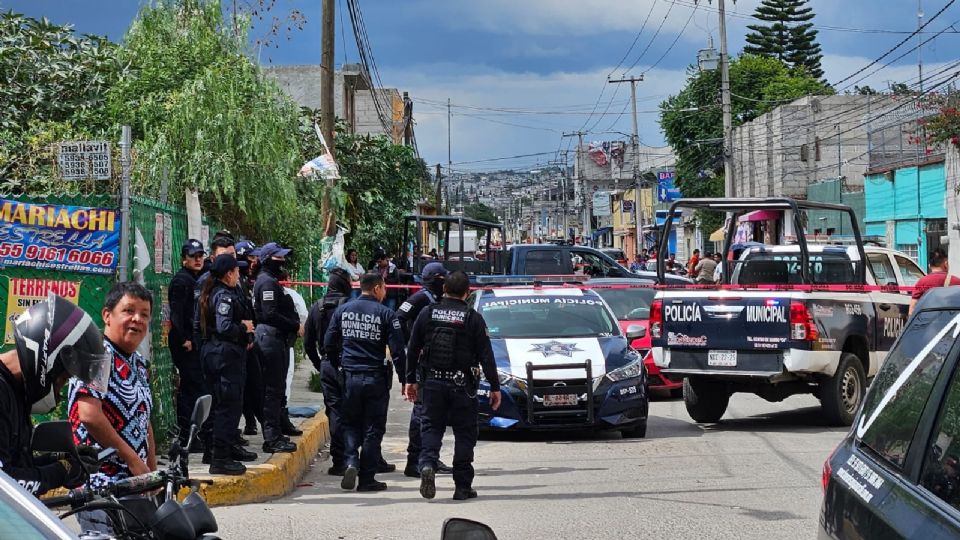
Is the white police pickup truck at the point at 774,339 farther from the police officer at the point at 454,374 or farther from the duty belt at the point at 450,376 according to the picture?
the duty belt at the point at 450,376

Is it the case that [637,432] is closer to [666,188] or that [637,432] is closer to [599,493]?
[599,493]

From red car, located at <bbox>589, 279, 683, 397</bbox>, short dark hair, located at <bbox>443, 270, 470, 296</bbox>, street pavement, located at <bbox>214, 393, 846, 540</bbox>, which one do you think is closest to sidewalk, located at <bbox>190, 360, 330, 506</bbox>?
street pavement, located at <bbox>214, 393, 846, 540</bbox>

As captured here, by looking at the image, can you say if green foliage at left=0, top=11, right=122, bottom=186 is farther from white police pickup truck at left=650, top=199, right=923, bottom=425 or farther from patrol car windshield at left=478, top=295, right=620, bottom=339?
white police pickup truck at left=650, top=199, right=923, bottom=425

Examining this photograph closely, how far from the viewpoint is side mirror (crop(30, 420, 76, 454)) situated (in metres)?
4.07

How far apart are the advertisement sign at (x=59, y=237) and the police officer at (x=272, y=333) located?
4.84 ft

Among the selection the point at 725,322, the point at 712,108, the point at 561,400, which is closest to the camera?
the point at 561,400

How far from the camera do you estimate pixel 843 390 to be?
13797 mm

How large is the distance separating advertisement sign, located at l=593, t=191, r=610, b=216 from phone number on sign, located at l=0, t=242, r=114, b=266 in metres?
103

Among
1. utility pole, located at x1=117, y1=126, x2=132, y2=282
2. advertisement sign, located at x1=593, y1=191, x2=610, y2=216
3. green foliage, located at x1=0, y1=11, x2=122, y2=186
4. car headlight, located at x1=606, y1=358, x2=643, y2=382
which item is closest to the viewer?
utility pole, located at x1=117, y1=126, x2=132, y2=282

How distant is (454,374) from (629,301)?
895 centimetres

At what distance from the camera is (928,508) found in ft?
10.6

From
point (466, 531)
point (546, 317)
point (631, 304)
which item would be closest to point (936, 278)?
point (631, 304)

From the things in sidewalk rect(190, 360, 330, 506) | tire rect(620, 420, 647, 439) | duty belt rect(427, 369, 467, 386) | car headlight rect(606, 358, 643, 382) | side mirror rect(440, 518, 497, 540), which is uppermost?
side mirror rect(440, 518, 497, 540)

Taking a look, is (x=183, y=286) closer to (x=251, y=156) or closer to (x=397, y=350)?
(x=397, y=350)
